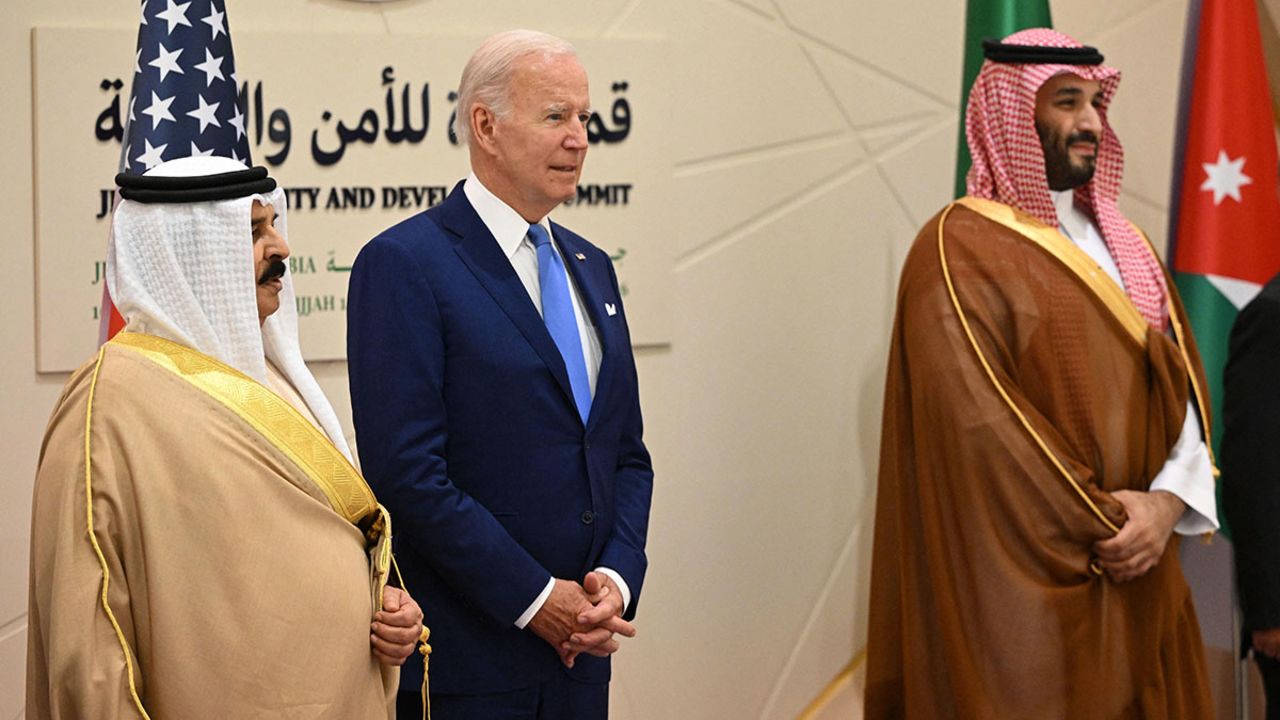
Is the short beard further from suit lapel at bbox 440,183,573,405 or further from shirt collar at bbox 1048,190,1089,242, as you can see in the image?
→ suit lapel at bbox 440,183,573,405

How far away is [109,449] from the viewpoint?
2.13 meters

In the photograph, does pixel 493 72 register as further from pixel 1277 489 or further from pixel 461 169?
pixel 1277 489

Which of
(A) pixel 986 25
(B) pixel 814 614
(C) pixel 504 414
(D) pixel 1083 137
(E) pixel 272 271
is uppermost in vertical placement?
(A) pixel 986 25

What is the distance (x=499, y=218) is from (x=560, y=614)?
2.37 ft

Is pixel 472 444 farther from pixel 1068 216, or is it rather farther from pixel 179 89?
pixel 1068 216

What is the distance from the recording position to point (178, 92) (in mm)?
2912

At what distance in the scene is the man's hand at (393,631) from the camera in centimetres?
234

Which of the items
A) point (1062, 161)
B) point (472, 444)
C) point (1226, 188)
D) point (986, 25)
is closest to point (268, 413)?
point (472, 444)

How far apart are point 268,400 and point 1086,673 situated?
1.97 meters

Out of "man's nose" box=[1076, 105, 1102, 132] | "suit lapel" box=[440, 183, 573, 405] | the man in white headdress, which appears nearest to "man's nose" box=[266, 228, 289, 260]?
the man in white headdress

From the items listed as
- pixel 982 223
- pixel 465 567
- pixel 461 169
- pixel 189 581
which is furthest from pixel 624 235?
pixel 189 581

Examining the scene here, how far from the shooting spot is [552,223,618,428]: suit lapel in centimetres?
273

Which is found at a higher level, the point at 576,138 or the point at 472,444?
the point at 576,138

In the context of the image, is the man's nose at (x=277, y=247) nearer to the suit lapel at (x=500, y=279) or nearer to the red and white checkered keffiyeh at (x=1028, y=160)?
the suit lapel at (x=500, y=279)
